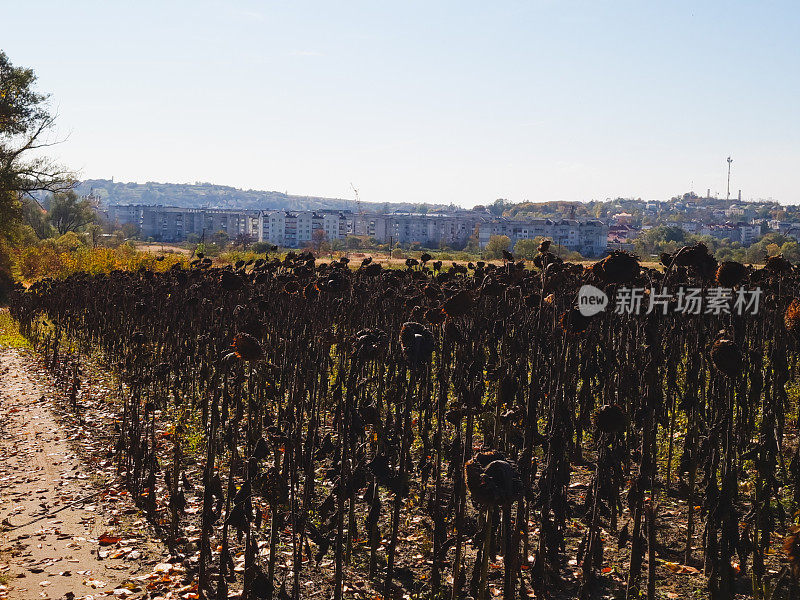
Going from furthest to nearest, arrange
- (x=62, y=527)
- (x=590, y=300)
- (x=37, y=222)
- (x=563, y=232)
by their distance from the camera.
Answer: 1. (x=563, y=232)
2. (x=37, y=222)
3. (x=62, y=527)
4. (x=590, y=300)

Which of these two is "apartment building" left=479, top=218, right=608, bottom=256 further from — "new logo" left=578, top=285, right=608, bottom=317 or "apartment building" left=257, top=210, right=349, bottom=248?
"new logo" left=578, top=285, right=608, bottom=317

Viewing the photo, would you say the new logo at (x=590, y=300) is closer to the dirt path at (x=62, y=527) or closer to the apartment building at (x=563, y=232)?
the dirt path at (x=62, y=527)

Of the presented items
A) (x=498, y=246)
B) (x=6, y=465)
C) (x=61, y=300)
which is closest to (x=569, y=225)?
(x=498, y=246)

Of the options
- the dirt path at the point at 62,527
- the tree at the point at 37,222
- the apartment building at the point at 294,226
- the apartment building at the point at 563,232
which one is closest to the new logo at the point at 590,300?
the dirt path at the point at 62,527

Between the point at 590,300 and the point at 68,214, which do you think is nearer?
the point at 590,300

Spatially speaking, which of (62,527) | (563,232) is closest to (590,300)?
(62,527)

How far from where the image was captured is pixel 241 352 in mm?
5273

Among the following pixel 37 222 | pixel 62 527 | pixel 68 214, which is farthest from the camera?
pixel 68 214

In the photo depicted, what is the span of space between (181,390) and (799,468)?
1122 centimetres

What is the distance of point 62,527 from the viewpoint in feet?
26.9

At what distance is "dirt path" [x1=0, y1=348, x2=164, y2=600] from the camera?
6.78 metres

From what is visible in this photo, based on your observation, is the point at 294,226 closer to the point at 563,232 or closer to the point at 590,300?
the point at 563,232

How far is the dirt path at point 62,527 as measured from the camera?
6.78 m

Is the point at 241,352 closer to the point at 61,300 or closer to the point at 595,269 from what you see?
the point at 595,269
